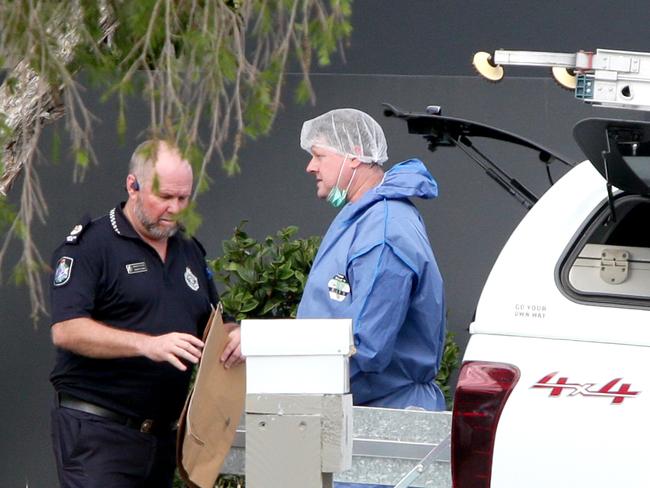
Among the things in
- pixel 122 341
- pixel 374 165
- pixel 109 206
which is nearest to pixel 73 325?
pixel 122 341

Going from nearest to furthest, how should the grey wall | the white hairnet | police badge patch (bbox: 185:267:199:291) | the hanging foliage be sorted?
the hanging foliage, police badge patch (bbox: 185:267:199:291), the white hairnet, the grey wall

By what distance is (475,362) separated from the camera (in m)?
3.98

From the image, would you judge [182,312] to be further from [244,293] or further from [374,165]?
[244,293]

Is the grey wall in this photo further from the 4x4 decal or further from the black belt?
the 4x4 decal

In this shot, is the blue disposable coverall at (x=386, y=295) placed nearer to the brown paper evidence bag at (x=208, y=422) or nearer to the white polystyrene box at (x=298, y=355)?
the brown paper evidence bag at (x=208, y=422)

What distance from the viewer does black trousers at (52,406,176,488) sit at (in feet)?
16.9

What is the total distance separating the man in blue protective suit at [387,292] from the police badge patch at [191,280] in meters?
0.44

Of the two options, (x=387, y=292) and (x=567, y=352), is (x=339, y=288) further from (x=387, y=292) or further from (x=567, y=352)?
(x=567, y=352)

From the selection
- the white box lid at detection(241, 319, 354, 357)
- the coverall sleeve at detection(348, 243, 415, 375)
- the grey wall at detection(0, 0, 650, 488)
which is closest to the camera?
the white box lid at detection(241, 319, 354, 357)

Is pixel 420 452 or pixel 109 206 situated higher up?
pixel 109 206

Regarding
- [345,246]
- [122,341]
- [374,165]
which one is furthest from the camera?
[374,165]

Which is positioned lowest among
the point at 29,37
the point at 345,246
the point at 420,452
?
the point at 420,452

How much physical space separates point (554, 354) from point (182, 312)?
188cm

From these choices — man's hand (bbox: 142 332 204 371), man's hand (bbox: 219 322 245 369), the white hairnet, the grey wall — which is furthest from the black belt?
the grey wall
